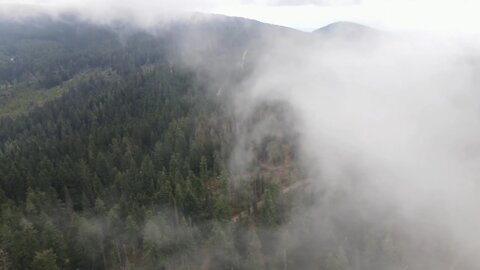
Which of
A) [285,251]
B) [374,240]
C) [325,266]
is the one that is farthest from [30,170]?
[374,240]

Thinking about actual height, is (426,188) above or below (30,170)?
below

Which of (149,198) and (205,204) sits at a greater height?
(149,198)

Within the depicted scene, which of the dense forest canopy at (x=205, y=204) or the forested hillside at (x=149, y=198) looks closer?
the forested hillside at (x=149, y=198)

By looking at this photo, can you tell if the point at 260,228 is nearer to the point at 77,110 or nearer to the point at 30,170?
the point at 30,170

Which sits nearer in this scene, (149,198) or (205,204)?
(149,198)

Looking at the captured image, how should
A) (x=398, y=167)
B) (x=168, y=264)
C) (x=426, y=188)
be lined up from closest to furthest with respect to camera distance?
(x=168, y=264), (x=426, y=188), (x=398, y=167)

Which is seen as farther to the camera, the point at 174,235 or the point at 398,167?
the point at 398,167

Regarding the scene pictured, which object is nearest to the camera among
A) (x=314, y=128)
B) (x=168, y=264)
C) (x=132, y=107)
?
(x=168, y=264)

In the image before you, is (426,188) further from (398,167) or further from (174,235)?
(174,235)

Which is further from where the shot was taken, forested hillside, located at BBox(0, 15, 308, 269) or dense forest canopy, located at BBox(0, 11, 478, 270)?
dense forest canopy, located at BBox(0, 11, 478, 270)

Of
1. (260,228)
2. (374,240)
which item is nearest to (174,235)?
(260,228)
